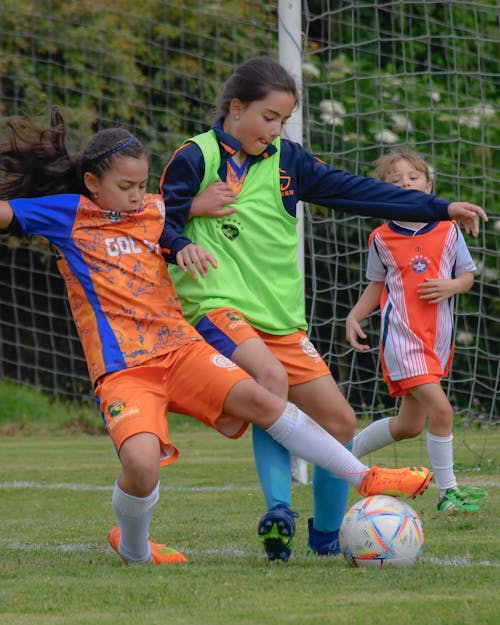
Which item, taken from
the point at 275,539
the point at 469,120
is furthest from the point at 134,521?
the point at 469,120

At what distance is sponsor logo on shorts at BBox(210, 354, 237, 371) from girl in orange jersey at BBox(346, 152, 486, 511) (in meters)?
1.71

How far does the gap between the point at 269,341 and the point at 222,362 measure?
0.38 meters

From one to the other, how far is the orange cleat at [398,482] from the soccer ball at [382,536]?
56 mm

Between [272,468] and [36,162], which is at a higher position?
[36,162]

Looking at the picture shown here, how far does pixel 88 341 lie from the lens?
177 inches

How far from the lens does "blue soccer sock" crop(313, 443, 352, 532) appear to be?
4727 millimetres

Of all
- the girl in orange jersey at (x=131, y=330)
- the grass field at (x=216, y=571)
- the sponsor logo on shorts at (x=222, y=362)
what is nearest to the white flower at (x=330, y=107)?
the grass field at (x=216, y=571)

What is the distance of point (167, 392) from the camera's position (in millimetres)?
4453

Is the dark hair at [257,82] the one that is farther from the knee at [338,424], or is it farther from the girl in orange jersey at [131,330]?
the knee at [338,424]

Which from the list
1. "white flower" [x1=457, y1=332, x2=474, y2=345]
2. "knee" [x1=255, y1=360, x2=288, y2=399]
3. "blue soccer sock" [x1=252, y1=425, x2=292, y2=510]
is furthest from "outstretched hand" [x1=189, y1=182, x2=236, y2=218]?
"white flower" [x1=457, y1=332, x2=474, y2=345]

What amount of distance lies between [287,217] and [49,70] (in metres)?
7.60

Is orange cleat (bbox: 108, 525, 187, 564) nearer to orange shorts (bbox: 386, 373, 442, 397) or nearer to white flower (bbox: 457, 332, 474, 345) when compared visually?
orange shorts (bbox: 386, 373, 442, 397)

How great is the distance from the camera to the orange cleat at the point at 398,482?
13.7 feet

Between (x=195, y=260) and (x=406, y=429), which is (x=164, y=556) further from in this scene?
(x=406, y=429)
